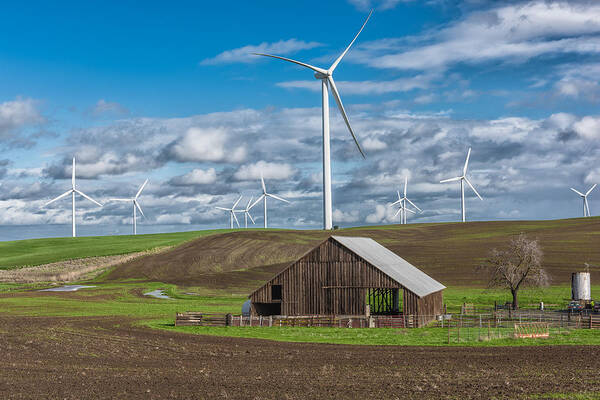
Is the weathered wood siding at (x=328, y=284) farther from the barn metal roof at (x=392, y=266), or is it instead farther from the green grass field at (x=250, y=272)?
the green grass field at (x=250, y=272)

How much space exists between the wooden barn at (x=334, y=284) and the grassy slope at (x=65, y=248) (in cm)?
8179

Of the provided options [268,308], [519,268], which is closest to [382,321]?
[268,308]

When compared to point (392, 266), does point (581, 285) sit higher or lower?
lower

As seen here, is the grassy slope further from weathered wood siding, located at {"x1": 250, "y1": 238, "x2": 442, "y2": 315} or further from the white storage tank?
the white storage tank

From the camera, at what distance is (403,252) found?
112 m

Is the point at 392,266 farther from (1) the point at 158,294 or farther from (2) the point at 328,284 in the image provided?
(1) the point at 158,294

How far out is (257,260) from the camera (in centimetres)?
11581

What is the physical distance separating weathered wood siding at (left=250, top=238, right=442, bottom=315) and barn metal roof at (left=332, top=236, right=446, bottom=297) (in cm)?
59

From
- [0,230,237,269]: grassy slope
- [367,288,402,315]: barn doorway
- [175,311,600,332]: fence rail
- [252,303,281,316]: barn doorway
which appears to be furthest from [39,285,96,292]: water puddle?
[367,288,402,315]: barn doorway

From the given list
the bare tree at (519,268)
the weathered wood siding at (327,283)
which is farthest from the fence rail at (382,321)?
the bare tree at (519,268)

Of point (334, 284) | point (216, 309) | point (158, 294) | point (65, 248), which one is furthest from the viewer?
point (65, 248)

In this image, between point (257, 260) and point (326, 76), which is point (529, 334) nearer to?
point (326, 76)

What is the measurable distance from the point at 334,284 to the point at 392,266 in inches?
251

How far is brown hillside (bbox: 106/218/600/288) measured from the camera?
324 ft
